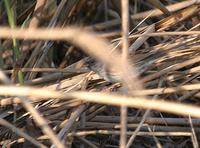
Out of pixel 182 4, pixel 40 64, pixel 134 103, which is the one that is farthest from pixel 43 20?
pixel 134 103

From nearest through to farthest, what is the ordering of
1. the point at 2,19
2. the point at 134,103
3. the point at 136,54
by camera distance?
the point at 134,103
the point at 136,54
the point at 2,19

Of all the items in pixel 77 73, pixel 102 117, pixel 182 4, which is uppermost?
pixel 182 4

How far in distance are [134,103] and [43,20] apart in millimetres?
751

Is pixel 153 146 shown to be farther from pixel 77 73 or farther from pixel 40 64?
pixel 40 64

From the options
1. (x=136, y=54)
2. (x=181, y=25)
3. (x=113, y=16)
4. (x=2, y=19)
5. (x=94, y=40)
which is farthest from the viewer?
(x=113, y=16)

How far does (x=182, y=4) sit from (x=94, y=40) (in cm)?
95

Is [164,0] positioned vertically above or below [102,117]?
above

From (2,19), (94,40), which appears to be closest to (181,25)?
(2,19)

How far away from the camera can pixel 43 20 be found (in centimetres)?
125

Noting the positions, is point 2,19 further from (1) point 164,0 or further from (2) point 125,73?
(2) point 125,73

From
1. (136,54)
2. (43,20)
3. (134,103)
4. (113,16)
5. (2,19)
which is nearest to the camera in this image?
(134,103)

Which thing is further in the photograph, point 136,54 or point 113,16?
point 113,16

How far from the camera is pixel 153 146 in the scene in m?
1.21

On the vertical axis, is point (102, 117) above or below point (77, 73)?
below
